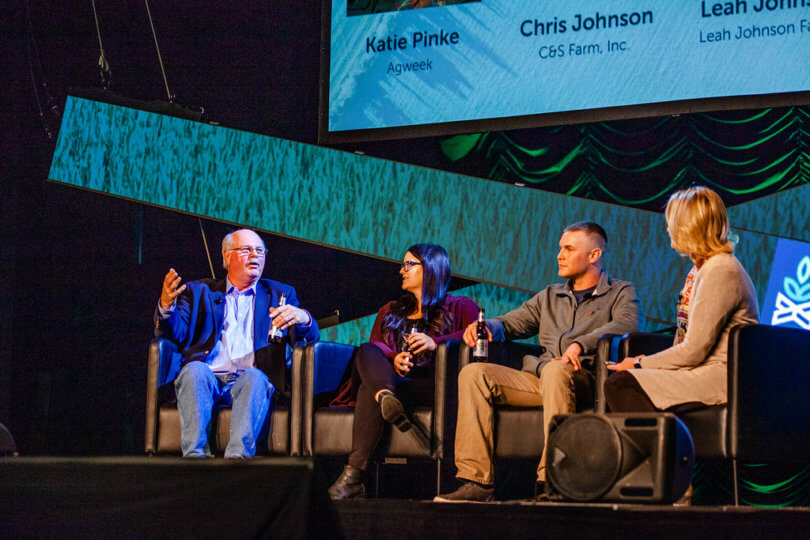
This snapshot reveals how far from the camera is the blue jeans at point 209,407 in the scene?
11.3 feet

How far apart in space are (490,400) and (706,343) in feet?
2.50

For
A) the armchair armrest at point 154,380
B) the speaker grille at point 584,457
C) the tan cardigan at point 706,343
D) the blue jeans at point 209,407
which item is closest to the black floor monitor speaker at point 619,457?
the speaker grille at point 584,457

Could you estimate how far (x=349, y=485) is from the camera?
328 centimetres

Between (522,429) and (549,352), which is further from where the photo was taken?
(549,352)

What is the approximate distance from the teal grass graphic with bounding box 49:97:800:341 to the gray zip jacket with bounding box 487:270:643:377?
26.3 inches

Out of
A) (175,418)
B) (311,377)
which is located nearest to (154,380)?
(175,418)

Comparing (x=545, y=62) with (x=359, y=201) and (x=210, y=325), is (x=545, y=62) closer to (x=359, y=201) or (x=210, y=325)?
(x=359, y=201)

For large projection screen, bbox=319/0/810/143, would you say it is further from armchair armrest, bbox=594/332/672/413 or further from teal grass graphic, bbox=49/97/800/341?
armchair armrest, bbox=594/332/672/413

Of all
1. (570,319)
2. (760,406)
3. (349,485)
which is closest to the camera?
(760,406)

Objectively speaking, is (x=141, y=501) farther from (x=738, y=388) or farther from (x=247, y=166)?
(x=247, y=166)

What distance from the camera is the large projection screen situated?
3.80m

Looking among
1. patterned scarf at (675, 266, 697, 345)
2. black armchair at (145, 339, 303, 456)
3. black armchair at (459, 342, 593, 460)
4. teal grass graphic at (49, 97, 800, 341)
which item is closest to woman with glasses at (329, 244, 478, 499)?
black armchair at (145, 339, 303, 456)

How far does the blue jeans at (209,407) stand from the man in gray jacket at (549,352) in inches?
32.0

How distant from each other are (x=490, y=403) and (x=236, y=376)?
46.2 inches
